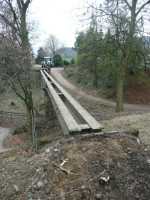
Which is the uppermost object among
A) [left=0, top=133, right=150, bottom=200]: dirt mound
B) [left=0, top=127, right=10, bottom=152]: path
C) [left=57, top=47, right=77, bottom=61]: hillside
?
[left=57, top=47, right=77, bottom=61]: hillside

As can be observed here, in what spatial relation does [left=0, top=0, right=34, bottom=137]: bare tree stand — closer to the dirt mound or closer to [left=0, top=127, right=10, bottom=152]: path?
[left=0, top=127, right=10, bottom=152]: path

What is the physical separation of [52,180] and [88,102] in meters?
18.4

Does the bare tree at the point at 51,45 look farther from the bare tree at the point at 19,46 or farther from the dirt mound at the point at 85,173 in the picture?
the dirt mound at the point at 85,173

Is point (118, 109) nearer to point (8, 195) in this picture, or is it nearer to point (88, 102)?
point (88, 102)

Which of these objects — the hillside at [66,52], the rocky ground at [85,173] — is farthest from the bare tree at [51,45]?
the rocky ground at [85,173]

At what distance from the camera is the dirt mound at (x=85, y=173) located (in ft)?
9.93

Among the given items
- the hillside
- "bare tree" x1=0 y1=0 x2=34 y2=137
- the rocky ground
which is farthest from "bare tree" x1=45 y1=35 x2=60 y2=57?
the rocky ground

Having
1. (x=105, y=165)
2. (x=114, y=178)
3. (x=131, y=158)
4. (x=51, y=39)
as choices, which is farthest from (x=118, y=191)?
(x=51, y=39)

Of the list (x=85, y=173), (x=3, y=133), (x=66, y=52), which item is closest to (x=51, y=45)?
(x=66, y=52)

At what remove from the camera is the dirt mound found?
9.93ft

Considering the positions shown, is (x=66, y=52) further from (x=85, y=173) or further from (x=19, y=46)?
(x=85, y=173)

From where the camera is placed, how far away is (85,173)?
3.22 metres

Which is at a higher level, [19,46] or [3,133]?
[19,46]

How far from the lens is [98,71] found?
83.3 ft
